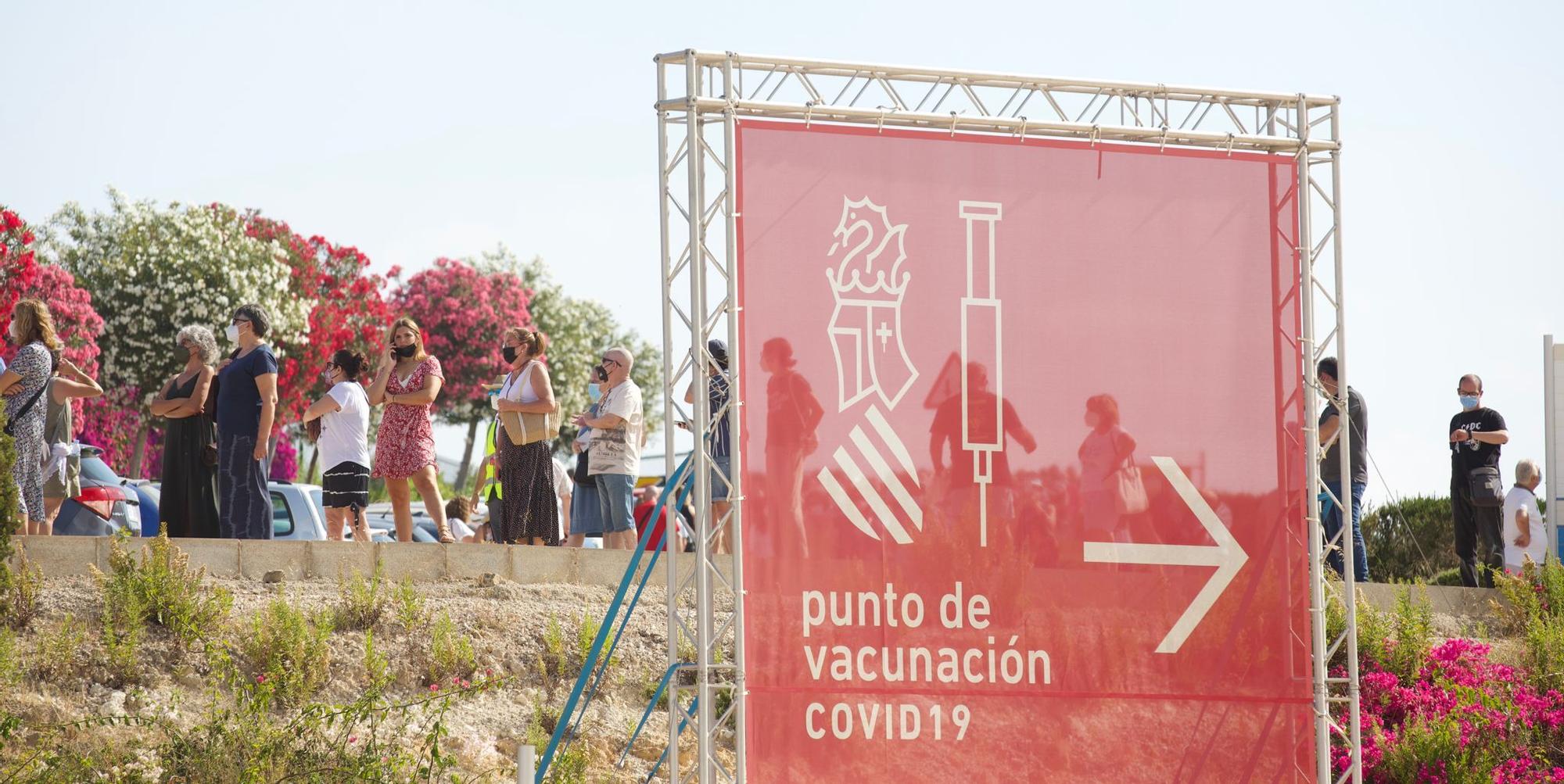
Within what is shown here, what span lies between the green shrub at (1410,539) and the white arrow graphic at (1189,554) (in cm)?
844

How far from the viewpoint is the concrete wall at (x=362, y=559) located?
9.59 meters

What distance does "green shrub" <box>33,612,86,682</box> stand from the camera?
341 inches

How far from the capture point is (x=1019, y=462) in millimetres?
7445

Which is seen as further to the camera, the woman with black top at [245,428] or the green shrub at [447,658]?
the woman with black top at [245,428]

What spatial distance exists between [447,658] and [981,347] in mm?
3541

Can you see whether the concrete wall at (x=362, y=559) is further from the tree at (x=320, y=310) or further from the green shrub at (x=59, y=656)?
the tree at (x=320, y=310)

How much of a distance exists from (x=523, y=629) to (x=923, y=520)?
3.24 meters

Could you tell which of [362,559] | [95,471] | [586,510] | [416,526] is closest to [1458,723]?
[586,510]

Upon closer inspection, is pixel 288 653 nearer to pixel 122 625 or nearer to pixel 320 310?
pixel 122 625

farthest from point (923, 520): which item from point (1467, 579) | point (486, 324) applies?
Result: point (486, 324)

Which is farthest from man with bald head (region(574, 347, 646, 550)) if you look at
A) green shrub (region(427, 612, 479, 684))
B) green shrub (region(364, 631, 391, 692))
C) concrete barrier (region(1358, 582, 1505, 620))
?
concrete barrier (region(1358, 582, 1505, 620))

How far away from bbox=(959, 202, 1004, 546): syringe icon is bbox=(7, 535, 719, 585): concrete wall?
297 cm

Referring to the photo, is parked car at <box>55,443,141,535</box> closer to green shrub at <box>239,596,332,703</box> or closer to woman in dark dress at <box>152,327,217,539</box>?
woman in dark dress at <box>152,327,217,539</box>

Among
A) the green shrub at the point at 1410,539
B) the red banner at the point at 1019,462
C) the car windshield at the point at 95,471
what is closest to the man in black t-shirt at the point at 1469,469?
the green shrub at the point at 1410,539
